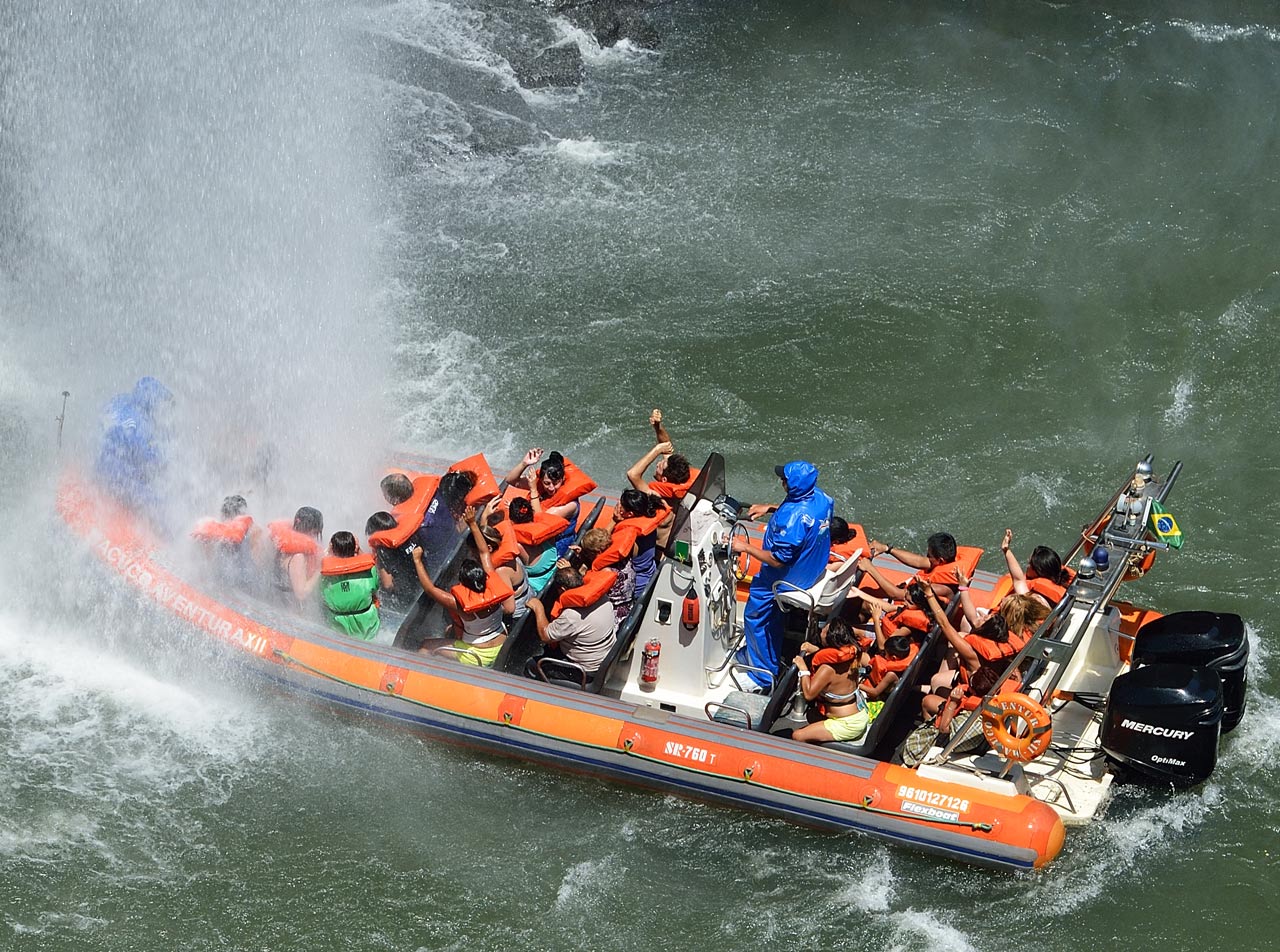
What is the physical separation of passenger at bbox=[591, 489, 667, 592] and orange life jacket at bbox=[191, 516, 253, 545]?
2641 millimetres

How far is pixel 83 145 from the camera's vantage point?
19.7 metres

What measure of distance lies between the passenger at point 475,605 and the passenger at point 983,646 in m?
3.01

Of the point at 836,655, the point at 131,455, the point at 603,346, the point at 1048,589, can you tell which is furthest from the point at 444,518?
the point at 603,346

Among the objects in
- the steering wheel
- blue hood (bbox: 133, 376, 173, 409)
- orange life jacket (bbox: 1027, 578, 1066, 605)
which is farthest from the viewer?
blue hood (bbox: 133, 376, 173, 409)

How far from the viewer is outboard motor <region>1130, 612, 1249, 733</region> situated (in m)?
10.1

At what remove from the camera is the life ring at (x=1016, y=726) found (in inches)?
380

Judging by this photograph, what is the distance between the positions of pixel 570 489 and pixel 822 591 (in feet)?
8.02

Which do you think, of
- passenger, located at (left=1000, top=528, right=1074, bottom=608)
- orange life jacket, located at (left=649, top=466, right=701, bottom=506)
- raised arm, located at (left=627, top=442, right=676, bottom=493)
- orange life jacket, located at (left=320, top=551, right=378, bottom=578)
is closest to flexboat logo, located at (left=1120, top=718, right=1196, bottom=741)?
passenger, located at (left=1000, top=528, right=1074, bottom=608)

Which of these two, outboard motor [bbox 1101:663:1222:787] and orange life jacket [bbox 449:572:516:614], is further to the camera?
orange life jacket [bbox 449:572:516:614]

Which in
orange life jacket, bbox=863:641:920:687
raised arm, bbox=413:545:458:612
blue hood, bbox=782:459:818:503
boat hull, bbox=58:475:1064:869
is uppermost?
blue hood, bbox=782:459:818:503

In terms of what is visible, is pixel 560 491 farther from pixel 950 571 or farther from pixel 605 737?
pixel 950 571

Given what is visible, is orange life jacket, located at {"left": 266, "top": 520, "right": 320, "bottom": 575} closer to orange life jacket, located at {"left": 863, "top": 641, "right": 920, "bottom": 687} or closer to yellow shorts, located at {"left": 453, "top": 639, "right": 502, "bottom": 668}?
yellow shorts, located at {"left": 453, "top": 639, "right": 502, "bottom": 668}

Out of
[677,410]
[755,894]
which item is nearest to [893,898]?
[755,894]

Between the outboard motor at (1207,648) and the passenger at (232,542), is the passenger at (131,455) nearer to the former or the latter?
the passenger at (232,542)
